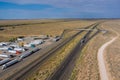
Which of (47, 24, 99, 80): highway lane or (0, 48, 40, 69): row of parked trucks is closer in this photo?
(47, 24, 99, 80): highway lane

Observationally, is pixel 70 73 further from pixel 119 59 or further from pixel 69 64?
pixel 119 59

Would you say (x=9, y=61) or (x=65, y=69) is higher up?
(x=65, y=69)

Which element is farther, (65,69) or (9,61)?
(9,61)

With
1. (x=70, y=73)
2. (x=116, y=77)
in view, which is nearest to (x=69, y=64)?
(x=70, y=73)

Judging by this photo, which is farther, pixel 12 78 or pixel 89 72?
pixel 89 72

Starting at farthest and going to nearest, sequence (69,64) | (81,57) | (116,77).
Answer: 1. (81,57)
2. (69,64)
3. (116,77)

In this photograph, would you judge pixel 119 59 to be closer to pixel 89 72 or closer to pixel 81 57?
pixel 81 57

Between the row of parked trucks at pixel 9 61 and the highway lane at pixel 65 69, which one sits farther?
the row of parked trucks at pixel 9 61

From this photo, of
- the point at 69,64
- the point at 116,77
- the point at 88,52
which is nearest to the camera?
the point at 116,77

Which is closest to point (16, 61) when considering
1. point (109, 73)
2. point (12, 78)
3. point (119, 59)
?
point (12, 78)
